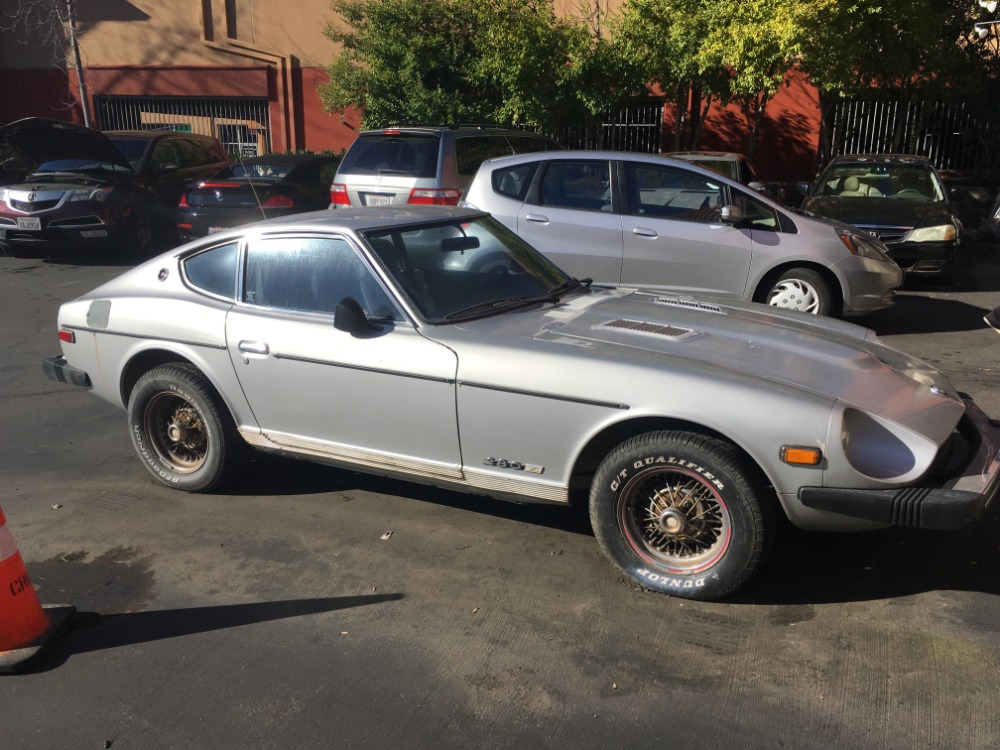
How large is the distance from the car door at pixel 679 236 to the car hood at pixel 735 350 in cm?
305

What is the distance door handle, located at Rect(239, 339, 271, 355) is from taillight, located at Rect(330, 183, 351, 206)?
553 centimetres

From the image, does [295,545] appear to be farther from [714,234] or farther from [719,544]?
[714,234]

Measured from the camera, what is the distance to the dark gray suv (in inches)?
382

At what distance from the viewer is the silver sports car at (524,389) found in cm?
359

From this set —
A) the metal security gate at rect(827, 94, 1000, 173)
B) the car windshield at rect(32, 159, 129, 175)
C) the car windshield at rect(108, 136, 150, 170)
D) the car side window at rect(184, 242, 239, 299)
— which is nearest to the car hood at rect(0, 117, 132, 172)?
the car windshield at rect(32, 159, 129, 175)

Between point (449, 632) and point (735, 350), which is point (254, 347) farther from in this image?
point (735, 350)

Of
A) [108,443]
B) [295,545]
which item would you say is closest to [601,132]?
[108,443]

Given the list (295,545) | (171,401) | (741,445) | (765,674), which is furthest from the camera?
(171,401)

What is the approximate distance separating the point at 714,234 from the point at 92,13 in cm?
1900

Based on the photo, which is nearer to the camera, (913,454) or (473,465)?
(913,454)

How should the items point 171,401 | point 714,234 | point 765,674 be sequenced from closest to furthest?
point 765,674
point 171,401
point 714,234

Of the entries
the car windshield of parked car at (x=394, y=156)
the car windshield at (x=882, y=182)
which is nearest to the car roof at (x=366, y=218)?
the car windshield of parked car at (x=394, y=156)

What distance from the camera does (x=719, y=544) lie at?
3.77 metres

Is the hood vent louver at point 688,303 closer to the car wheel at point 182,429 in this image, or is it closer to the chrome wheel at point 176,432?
the car wheel at point 182,429
